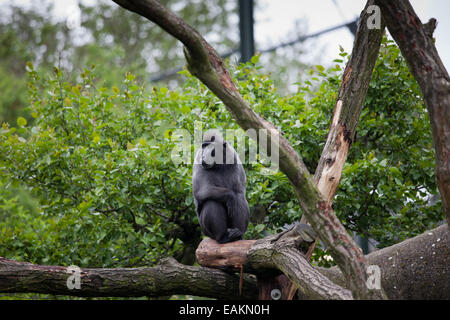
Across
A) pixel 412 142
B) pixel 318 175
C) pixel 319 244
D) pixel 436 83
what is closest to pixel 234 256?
pixel 318 175

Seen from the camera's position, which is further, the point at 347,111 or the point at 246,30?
the point at 246,30

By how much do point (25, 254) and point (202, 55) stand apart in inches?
141

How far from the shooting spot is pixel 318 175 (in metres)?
3.83

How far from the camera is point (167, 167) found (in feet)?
15.2

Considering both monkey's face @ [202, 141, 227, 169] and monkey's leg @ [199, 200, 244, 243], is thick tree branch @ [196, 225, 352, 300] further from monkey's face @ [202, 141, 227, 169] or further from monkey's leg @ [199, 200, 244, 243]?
monkey's face @ [202, 141, 227, 169]

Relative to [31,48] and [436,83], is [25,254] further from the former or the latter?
[31,48]

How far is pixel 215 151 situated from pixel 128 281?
1.53 meters

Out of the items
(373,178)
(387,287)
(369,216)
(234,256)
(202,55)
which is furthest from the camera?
(369,216)

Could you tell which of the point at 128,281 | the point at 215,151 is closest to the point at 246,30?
the point at 215,151

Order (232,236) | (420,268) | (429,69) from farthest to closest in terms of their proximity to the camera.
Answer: (232,236) → (420,268) → (429,69)

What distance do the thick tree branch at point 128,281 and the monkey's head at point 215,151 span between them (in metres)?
1.07

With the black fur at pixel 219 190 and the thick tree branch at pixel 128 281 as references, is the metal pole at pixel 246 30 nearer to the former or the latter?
the black fur at pixel 219 190

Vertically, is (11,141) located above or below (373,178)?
above

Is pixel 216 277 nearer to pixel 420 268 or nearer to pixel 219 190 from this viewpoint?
pixel 219 190
